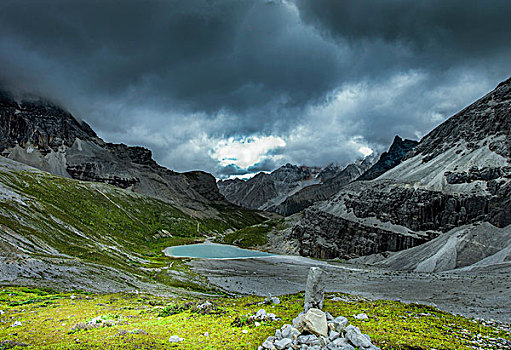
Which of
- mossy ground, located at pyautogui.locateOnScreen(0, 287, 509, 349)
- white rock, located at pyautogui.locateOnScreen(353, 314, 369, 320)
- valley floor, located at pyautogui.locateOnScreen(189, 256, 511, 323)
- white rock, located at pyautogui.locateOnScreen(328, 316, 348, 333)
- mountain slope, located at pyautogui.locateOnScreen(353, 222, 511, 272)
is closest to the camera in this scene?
white rock, located at pyautogui.locateOnScreen(328, 316, 348, 333)

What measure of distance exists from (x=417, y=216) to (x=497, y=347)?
114 m

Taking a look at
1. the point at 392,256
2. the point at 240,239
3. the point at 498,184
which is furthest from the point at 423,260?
the point at 240,239

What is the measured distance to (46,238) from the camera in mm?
67312

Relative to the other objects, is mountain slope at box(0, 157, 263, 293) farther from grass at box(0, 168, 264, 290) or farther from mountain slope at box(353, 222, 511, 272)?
mountain slope at box(353, 222, 511, 272)

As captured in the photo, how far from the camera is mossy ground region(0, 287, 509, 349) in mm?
15508

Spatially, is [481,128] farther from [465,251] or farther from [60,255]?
[60,255]

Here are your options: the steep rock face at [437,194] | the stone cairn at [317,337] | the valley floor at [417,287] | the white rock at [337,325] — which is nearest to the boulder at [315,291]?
the stone cairn at [317,337]

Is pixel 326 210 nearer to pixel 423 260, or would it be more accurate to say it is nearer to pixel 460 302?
pixel 423 260

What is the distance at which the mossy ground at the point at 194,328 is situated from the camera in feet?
50.9

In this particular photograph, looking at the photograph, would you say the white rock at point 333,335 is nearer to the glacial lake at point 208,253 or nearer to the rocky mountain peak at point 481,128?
the glacial lake at point 208,253

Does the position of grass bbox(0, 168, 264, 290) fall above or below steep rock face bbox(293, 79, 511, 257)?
below

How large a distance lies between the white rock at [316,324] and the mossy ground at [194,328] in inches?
113

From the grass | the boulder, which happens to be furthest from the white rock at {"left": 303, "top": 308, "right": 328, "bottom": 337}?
the grass

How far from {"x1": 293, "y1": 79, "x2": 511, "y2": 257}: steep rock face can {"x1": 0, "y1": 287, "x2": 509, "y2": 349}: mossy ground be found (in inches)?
3589
